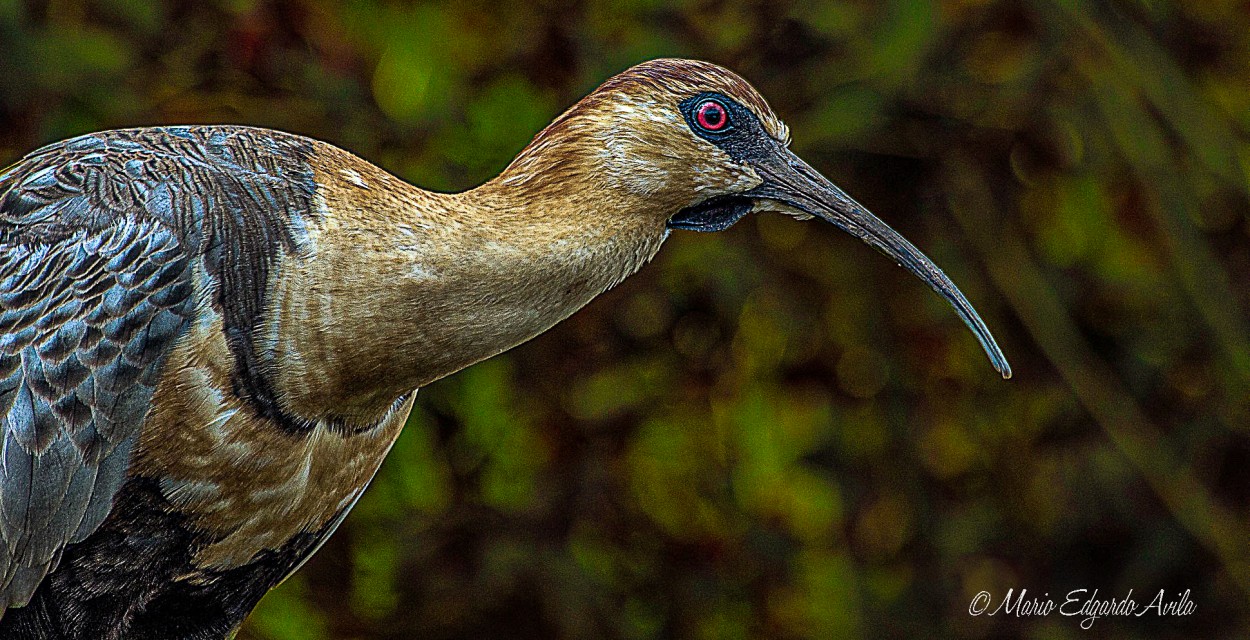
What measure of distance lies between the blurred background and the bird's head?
1427 millimetres

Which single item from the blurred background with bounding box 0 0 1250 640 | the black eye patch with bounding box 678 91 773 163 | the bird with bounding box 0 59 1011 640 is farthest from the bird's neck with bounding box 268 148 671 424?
the blurred background with bounding box 0 0 1250 640

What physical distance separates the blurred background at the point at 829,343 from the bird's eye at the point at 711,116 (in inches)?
59.0

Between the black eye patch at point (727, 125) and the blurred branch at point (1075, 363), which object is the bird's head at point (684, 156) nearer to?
the black eye patch at point (727, 125)

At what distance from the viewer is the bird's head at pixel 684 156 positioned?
7.69 feet

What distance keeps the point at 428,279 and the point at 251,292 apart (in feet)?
0.89

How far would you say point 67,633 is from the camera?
2.39 metres

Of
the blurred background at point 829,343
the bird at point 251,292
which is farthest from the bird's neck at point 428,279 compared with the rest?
the blurred background at point 829,343

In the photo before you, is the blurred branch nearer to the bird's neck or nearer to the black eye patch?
the black eye patch

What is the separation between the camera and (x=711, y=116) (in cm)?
238

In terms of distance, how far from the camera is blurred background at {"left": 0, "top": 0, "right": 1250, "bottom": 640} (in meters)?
3.89

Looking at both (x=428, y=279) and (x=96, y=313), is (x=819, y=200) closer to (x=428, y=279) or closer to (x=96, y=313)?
(x=428, y=279)

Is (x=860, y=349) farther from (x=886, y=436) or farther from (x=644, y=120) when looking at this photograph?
(x=644, y=120)

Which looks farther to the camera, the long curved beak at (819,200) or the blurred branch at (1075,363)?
the blurred branch at (1075,363)

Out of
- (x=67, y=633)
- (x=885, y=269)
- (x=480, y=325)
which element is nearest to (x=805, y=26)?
(x=885, y=269)
